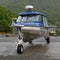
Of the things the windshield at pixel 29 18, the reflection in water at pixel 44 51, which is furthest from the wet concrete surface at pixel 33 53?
the windshield at pixel 29 18

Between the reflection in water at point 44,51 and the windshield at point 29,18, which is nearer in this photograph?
the reflection in water at point 44,51

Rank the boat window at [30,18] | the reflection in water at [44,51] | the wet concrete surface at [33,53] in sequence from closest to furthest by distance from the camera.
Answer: the wet concrete surface at [33,53]
the reflection in water at [44,51]
the boat window at [30,18]

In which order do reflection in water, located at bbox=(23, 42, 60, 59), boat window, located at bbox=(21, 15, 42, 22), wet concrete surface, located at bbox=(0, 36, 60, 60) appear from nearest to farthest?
1. wet concrete surface, located at bbox=(0, 36, 60, 60)
2. reflection in water, located at bbox=(23, 42, 60, 59)
3. boat window, located at bbox=(21, 15, 42, 22)

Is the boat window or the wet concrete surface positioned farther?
the boat window

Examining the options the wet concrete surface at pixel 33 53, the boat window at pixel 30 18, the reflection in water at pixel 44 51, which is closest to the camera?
the wet concrete surface at pixel 33 53

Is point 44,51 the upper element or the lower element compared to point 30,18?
lower

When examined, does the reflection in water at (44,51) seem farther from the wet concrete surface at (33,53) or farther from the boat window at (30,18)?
the boat window at (30,18)

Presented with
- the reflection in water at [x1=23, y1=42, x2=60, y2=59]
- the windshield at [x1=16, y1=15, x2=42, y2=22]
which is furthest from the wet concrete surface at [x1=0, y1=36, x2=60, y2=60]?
the windshield at [x1=16, y1=15, x2=42, y2=22]

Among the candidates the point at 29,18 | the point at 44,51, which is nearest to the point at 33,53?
the point at 44,51

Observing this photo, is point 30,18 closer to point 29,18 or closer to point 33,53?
point 29,18

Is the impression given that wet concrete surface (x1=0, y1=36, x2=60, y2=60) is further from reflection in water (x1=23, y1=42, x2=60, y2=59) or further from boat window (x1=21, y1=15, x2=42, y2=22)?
boat window (x1=21, y1=15, x2=42, y2=22)

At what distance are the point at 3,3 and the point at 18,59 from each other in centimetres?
6551

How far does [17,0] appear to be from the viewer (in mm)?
74500

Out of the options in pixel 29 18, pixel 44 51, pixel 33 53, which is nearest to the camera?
pixel 33 53
